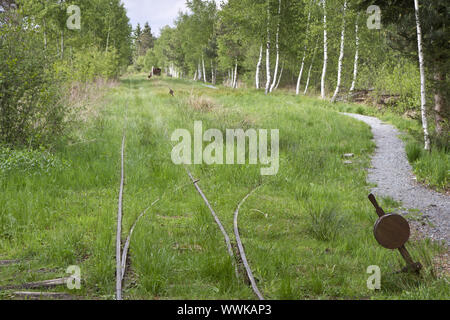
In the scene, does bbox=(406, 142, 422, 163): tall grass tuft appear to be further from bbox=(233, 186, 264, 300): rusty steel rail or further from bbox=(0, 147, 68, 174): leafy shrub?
bbox=(0, 147, 68, 174): leafy shrub

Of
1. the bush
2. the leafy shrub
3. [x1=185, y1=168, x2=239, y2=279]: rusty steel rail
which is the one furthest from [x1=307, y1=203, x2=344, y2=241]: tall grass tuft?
the bush

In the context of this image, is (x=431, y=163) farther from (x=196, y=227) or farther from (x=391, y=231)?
(x=196, y=227)

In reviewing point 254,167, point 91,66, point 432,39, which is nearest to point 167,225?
point 254,167

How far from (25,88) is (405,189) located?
9.20 meters

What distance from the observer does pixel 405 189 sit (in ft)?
28.1

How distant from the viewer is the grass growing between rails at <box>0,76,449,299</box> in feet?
12.9

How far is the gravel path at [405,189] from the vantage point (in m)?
6.36

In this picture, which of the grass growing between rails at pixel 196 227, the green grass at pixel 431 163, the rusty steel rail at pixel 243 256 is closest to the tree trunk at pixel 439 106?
the green grass at pixel 431 163

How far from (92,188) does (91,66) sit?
2004 centimetres

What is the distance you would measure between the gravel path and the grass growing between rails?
528 millimetres

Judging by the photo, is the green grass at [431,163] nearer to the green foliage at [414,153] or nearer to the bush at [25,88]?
the green foliage at [414,153]

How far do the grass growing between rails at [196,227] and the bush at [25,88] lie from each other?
87 cm

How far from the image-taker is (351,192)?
7969 mm
